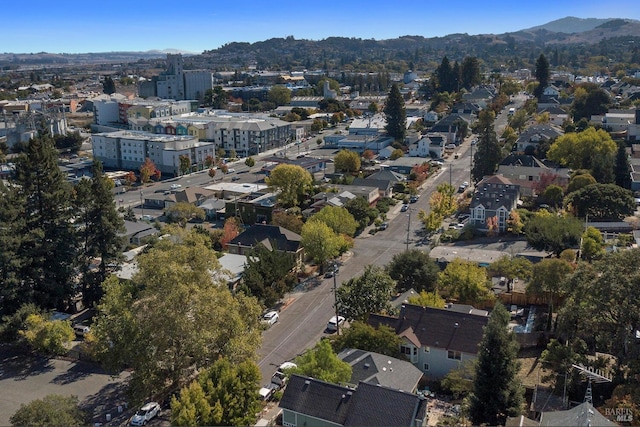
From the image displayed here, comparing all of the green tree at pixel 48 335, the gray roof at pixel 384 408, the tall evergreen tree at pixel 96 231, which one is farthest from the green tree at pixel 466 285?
the green tree at pixel 48 335

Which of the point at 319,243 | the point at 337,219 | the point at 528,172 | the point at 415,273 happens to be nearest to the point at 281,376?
the point at 415,273

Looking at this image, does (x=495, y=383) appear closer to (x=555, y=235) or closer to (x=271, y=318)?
(x=271, y=318)

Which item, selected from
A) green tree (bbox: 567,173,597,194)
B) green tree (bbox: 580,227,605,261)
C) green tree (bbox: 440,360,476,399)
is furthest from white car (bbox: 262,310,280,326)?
green tree (bbox: 567,173,597,194)

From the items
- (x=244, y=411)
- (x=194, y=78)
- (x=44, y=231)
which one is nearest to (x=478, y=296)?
(x=244, y=411)

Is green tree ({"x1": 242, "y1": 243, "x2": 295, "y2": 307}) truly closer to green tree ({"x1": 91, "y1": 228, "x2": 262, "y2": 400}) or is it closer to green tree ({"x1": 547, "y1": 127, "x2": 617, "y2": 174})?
green tree ({"x1": 91, "y1": 228, "x2": 262, "y2": 400})

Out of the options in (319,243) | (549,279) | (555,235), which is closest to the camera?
(549,279)

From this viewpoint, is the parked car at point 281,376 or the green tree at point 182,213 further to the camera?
the green tree at point 182,213

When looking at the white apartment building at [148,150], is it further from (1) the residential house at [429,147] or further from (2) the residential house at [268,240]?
(2) the residential house at [268,240]

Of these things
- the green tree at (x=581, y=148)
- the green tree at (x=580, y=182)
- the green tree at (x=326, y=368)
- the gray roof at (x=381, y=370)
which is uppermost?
the green tree at (x=581, y=148)
